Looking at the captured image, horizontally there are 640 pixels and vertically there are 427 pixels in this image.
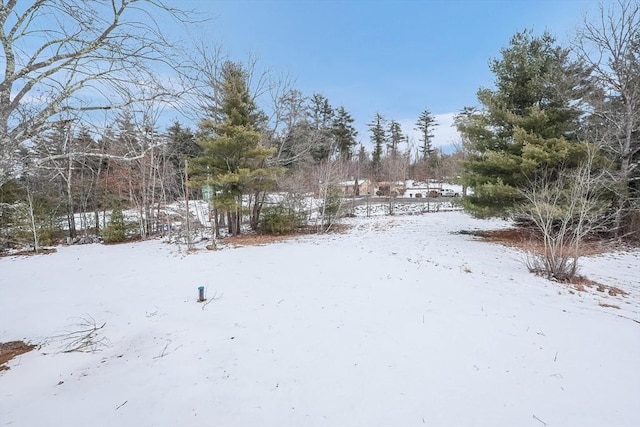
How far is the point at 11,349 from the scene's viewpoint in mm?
3908

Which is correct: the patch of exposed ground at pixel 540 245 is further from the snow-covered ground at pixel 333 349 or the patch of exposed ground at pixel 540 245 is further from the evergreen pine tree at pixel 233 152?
the evergreen pine tree at pixel 233 152

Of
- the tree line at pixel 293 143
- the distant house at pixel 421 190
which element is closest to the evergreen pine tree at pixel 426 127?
the distant house at pixel 421 190

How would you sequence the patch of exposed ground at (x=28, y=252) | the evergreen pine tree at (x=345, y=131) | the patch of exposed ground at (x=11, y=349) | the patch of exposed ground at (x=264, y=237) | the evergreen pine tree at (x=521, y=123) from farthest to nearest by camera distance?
the evergreen pine tree at (x=345, y=131) < the patch of exposed ground at (x=28, y=252) < the patch of exposed ground at (x=264, y=237) < the evergreen pine tree at (x=521, y=123) < the patch of exposed ground at (x=11, y=349)

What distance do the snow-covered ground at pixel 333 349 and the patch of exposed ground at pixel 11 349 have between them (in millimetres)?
147

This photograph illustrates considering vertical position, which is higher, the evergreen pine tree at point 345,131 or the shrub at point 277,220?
the evergreen pine tree at point 345,131

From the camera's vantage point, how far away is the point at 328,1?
798 centimetres

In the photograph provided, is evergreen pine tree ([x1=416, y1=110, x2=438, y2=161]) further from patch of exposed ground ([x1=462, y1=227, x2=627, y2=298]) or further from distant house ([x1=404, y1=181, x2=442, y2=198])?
patch of exposed ground ([x1=462, y1=227, x2=627, y2=298])

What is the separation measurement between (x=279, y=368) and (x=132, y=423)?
1283 mm

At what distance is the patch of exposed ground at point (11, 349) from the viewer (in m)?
3.63

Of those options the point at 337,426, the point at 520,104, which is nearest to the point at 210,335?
the point at 337,426

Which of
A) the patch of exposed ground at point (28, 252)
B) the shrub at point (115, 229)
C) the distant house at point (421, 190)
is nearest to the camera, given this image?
the patch of exposed ground at point (28, 252)

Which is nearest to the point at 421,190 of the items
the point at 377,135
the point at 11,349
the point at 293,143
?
the point at 377,135

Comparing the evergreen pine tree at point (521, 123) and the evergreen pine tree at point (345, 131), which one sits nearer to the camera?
the evergreen pine tree at point (521, 123)

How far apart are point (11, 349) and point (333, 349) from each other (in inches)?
168
